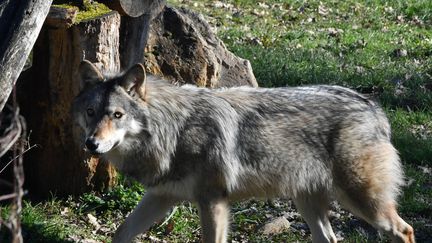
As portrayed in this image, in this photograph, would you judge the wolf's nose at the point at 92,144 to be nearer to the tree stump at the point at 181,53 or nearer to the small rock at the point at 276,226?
the small rock at the point at 276,226

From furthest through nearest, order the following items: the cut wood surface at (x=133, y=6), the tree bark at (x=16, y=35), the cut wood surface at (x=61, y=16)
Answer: the cut wood surface at (x=133, y=6)
the cut wood surface at (x=61, y=16)
the tree bark at (x=16, y=35)

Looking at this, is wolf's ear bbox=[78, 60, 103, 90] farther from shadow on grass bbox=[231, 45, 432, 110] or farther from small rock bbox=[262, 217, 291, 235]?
shadow on grass bbox=[231, 45, 432, 110]

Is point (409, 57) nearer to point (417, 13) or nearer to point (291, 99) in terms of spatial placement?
point (417, 13)

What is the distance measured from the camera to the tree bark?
4.97m

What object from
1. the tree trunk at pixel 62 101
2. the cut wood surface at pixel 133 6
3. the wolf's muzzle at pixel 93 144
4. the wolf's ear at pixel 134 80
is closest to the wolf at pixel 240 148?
the wolf's ear at pixel 134 80

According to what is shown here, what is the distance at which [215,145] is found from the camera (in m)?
5.68

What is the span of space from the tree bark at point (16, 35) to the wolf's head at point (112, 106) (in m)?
0.47

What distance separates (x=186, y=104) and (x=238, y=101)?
430 millimetres

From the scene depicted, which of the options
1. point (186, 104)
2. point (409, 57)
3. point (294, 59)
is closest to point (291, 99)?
point (186, 104)

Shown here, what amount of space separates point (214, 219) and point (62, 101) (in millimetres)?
1683

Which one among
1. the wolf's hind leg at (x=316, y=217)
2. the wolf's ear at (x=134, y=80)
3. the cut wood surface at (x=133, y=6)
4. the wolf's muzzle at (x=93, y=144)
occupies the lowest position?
the wolf's hind leg at (x=316, y=217)

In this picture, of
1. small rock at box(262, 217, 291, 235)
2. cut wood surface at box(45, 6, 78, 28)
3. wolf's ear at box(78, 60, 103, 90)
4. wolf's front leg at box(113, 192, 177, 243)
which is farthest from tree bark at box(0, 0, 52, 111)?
small rock at box(262, 217, 291, 235)

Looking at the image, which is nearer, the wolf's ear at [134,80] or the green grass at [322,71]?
the wolf's ear at [134,80]

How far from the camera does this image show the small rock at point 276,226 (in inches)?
260
